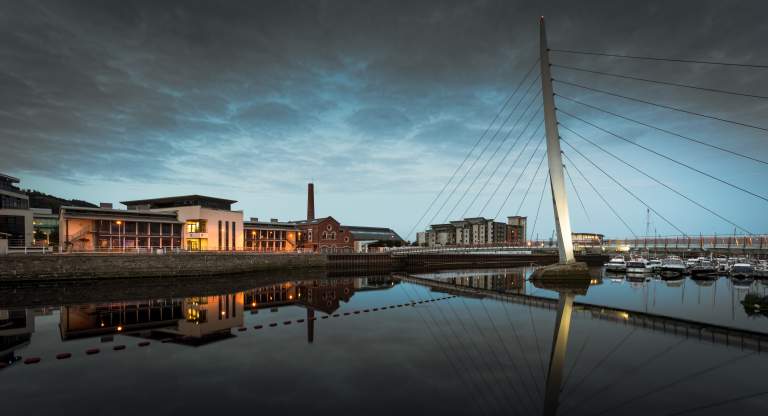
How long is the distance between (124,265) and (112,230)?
1746 centimetres

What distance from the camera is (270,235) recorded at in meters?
88.9

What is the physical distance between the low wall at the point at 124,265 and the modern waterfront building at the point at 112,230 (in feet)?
21.7

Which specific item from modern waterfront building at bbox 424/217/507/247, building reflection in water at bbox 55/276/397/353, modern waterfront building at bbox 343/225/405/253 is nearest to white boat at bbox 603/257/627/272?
building reflection in water at bbox 55/276/397/353

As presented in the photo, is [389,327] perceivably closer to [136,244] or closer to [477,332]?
[477,332]

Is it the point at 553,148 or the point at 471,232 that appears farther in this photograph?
the point at 471,232

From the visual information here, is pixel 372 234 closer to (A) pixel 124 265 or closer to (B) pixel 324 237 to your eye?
(B) pixel 324 237

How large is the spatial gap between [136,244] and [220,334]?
5255 centimetres

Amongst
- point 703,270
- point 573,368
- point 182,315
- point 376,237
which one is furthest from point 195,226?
point 703,270

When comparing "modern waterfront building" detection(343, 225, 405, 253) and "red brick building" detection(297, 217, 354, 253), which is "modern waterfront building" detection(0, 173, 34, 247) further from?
"modern waterfront building" detection(343, 225, 405, 253)

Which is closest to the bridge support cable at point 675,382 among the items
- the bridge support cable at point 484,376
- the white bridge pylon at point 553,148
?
the bridge support cable at point 484,376

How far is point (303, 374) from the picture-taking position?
49.6 ft

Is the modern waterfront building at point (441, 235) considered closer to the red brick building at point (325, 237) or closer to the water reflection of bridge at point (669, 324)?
the red brick building at point (325, 237)

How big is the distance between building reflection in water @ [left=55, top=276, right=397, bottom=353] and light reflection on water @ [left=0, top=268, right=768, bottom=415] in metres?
0.19

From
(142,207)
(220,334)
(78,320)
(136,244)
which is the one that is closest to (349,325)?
(220,334)
